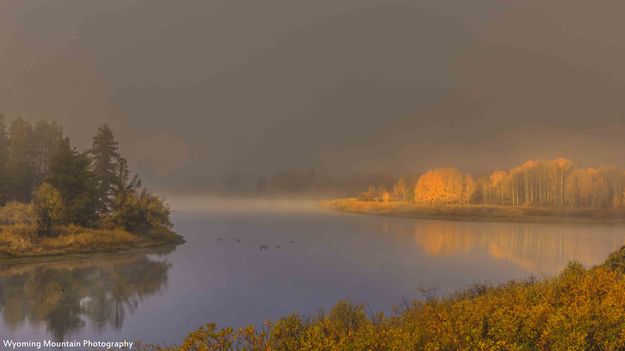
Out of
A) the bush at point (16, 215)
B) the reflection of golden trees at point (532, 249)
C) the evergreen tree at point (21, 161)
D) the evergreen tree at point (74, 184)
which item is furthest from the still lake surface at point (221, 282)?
the evergreen tree at point (21, 161)

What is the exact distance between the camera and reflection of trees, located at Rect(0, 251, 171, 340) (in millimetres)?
20375

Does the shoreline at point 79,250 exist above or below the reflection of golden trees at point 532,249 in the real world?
above

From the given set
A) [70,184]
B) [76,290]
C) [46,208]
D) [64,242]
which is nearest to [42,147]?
[70,184]

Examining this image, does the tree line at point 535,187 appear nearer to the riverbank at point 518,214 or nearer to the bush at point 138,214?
the riverbank at point 518,214

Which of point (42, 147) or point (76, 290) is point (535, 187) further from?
point (76, 290)

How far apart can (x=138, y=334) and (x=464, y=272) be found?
27.4 m

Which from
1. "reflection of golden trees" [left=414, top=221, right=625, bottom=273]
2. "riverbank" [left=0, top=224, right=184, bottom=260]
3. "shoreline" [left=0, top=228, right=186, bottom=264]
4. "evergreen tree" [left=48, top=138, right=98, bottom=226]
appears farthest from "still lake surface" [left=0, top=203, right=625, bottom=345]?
"evergreen tree" [left=48, top=138, right=98, bottom=226]

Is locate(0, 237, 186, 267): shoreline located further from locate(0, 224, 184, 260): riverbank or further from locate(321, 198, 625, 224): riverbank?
locate(321, 198, 625, 224): riverbank

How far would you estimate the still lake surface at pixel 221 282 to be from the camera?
20500 mm

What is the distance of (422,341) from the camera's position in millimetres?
9164

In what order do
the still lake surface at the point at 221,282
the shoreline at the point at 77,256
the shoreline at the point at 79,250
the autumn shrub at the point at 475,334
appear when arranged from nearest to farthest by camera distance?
the autumn shrub at the point at 475,334
the still lake surface at the point at 221,282
the shoreline at the point at 77,256
the shoreline at the point at 79,250

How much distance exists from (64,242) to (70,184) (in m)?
10.1

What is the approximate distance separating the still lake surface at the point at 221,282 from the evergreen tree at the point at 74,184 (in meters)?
9.48

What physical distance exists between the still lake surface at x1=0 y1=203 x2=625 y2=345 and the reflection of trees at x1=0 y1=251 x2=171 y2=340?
0.19 ft
